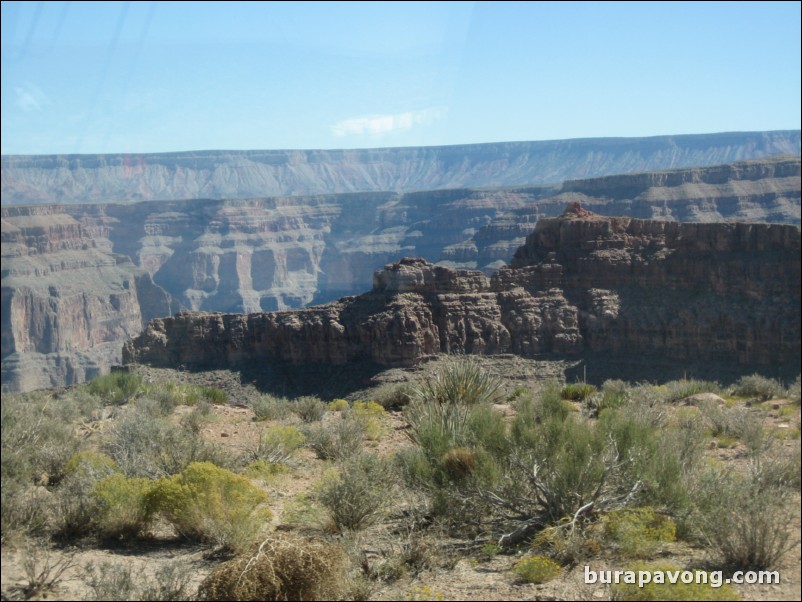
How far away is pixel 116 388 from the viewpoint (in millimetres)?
26516

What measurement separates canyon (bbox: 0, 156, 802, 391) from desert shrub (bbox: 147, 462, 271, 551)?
8278 cm

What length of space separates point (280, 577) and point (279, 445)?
7136mm

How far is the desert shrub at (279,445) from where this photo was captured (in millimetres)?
15482

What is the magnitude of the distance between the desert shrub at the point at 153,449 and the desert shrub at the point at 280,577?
3.89 m

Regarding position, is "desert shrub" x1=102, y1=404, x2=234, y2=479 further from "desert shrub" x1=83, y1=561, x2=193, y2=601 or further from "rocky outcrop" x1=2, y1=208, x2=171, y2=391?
"rocky outcrop" x1=2, y1=208, x2=171, y2=391

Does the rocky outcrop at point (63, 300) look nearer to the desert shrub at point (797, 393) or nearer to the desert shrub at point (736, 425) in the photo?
the desert shrub at point (797, 393)

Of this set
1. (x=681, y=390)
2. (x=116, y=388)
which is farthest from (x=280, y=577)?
(x=116, y=388)

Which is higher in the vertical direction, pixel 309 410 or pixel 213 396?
pixel 309 410

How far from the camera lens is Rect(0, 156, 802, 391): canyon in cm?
11981

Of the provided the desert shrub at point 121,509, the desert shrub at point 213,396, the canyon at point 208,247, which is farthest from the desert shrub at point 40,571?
the canyon at point 208,247

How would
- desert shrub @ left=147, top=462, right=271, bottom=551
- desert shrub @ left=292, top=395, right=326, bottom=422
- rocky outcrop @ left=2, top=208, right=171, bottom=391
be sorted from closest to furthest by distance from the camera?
desert shrub @ left=147, top=462, right=271, bottom=551 → desert shrub @ left=292, top=395, right=326, bottom=422 → rocky outcrop @ left=2, top=208, right=171, bottom=391

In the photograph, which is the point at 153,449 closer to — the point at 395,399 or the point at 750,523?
the point at 750,523

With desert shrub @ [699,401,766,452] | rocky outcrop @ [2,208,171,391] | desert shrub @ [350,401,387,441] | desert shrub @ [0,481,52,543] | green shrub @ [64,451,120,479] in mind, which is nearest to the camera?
desert shrub @ [0,481,52,543]

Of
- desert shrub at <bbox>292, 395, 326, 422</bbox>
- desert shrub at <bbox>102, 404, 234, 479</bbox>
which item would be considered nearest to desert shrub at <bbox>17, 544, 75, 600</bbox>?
desert shrub at <bbox>102, 404, 234, 479</bbox>
